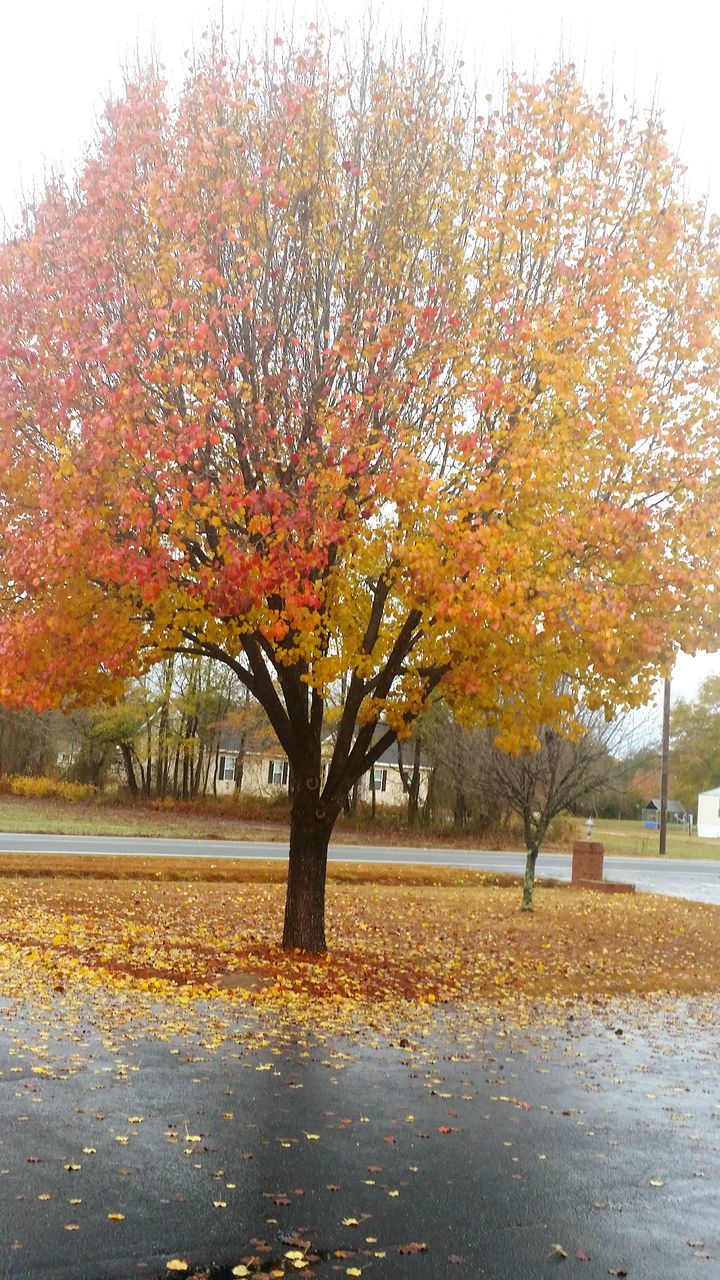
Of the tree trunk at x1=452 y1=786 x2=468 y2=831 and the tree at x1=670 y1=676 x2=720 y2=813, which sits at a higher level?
the tree at x1=670 y1=676 x2=720 y2=813

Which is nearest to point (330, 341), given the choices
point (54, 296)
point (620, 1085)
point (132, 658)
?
point (54, 296)

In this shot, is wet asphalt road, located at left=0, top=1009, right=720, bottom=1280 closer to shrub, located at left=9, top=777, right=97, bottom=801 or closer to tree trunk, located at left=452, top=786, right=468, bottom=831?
tree trunk, located at left=452, top=786, right=468, bottom=831

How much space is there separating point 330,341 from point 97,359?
2.16 m

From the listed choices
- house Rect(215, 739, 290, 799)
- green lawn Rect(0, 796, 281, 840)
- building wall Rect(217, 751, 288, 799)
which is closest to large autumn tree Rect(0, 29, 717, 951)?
green lawn Rect(0, 796, 281, 840)

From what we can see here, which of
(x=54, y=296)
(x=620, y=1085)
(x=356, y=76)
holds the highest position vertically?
(x=356, y=76)

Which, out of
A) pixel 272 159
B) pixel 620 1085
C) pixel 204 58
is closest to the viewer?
pixel 620 1085

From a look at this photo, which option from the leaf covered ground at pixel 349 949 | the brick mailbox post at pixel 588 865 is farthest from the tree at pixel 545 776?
the brick mailbox post at pixel 588 865

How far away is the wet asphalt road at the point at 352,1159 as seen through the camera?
186 inches

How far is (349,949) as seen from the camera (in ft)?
44.2

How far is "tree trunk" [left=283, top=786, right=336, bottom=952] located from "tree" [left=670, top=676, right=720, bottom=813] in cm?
7534

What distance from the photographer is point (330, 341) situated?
420 inches

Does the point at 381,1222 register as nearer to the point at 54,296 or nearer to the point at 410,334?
the point at 410,334

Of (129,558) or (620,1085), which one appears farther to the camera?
(129,558)

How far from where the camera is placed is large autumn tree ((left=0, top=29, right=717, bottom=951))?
9758 millimetres
